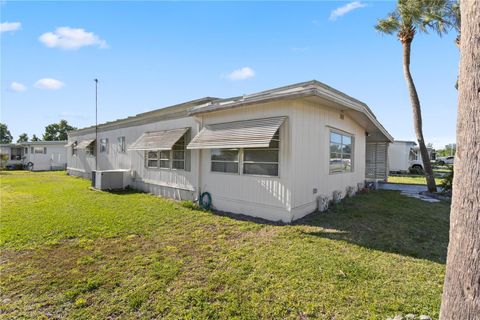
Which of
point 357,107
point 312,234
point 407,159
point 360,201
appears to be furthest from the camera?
point 407,159

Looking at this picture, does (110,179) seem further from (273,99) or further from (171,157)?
(273,99)

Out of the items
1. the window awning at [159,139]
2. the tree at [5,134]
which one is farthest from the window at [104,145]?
the tree at [5,134]

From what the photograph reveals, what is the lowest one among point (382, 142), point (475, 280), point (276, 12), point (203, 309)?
point (203, 309)

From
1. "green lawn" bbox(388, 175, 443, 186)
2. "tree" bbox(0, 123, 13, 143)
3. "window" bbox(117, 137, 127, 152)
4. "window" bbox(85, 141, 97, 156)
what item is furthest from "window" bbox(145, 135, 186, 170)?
"tree" bbox(0, 123, 13, 143)

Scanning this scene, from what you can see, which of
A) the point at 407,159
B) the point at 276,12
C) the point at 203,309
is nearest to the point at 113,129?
the point at 276,12

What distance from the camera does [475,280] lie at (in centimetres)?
166

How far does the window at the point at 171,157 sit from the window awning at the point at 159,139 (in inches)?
8.4

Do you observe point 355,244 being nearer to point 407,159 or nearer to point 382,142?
point 382,142

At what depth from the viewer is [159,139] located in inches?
395

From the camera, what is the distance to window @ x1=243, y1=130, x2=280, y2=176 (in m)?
6.57

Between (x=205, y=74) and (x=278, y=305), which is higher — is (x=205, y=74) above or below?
above

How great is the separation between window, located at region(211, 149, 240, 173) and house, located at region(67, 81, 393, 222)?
1.2 inches

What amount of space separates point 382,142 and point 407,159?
37.4 ft

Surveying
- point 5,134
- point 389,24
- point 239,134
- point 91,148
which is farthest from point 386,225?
point 5,134
